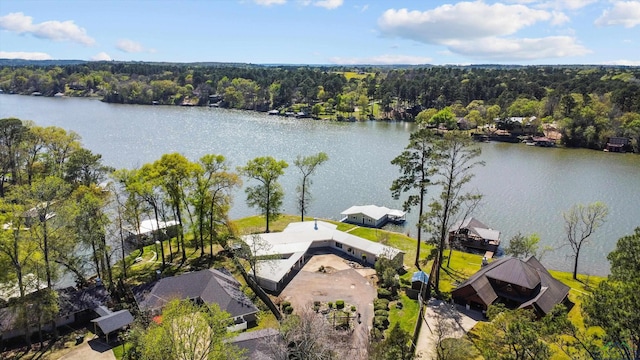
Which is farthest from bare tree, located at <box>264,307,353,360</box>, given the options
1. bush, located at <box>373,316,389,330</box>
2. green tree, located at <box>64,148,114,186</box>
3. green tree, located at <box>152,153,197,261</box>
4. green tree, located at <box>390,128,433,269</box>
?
green tree, located at <box>64,148,114,186</box>

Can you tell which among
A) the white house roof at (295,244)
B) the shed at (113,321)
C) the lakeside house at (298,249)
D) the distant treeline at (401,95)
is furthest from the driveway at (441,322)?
the distant treeline at (401,95)

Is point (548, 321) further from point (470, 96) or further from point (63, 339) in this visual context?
point (470, 96)

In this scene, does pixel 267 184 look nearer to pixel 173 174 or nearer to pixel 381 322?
pixel 173 174

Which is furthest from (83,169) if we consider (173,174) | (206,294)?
(206,294)

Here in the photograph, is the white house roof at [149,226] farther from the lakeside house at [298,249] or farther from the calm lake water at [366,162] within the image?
the lakeside house at [298,249]

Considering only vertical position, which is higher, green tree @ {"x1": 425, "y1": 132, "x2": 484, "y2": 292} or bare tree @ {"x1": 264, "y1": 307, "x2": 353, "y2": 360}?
green tree @ {"x1": 425, "y1": 132, "x2": 484, "y2": 292}

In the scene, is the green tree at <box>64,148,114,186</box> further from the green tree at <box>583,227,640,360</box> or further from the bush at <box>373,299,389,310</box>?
the green tree at <box>583,227,640,360</box>

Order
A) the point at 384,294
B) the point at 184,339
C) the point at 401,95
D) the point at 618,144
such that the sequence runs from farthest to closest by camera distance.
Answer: the point at 401,95, the point at 618,144, the point at 384,294, the point at 184,339
